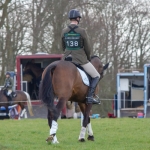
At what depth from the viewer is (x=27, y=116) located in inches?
1136

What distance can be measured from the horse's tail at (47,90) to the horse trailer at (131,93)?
61.7 feet

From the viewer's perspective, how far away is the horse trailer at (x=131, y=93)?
29562 millimetres

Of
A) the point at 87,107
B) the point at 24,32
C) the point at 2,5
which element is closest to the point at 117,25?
the point at 24,32

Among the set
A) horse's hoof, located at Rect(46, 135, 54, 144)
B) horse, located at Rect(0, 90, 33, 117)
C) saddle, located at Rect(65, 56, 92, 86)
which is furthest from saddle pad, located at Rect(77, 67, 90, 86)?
horse, located at Rect(0, 90, 33, 117)

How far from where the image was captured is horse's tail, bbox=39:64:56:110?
10702mm

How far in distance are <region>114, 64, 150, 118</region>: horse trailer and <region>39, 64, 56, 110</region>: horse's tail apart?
18.8 m

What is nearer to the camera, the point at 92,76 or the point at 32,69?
the point at 92,76

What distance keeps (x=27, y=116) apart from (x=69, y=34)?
17.9m

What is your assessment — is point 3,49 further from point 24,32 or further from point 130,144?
point 130,144

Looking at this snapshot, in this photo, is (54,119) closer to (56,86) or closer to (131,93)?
(56,86)

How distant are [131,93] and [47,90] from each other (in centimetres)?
2068

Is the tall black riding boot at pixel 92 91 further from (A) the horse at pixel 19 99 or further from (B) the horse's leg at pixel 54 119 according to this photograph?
(A) the horse at pixel 19 99

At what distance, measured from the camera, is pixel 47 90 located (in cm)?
1073

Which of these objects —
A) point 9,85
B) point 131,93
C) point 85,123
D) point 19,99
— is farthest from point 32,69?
point 85,123
